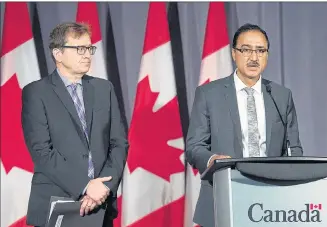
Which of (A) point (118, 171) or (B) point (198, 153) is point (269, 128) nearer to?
(B) point (198, 153)

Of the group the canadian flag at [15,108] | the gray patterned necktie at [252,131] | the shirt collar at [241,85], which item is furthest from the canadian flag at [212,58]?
the gray patterned necktie at [252,131]

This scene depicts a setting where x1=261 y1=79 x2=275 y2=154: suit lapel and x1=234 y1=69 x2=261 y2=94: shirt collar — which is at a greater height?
x1=234 y1=69 x2=261 y2=94: shirt collar

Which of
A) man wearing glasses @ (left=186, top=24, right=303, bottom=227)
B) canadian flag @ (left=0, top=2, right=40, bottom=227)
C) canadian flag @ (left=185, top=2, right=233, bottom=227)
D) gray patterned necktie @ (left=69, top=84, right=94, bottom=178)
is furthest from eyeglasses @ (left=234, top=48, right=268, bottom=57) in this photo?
canadian flag @ (left=0, top=2, right=40, bottom=227)

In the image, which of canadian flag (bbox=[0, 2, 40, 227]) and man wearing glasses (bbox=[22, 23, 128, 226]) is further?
canadian flag (bbox=[0, 2, 40, 227])

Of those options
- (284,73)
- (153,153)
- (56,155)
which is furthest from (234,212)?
(284,73)

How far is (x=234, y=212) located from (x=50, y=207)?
759mm

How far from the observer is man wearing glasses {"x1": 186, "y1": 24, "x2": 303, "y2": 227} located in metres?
2.91

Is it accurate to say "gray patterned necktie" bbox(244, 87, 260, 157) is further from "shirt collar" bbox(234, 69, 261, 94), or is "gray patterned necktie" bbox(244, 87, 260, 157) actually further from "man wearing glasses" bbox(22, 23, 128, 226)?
"man wearing glasses" bbox(22, 23, 128, 226)

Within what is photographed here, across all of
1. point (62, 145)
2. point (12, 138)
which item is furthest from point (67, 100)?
point (12, 138)

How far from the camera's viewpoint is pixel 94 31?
452 centimetres

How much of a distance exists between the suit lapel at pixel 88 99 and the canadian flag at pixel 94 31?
1389 mm

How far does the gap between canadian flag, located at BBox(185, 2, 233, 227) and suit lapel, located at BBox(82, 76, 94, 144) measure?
1.54m

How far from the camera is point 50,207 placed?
264cm

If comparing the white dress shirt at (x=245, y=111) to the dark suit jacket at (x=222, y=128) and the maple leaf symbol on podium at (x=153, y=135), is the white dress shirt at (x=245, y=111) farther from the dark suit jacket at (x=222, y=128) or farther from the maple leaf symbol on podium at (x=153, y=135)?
the maple leaf symbol on podium at (x=153, y=135)
